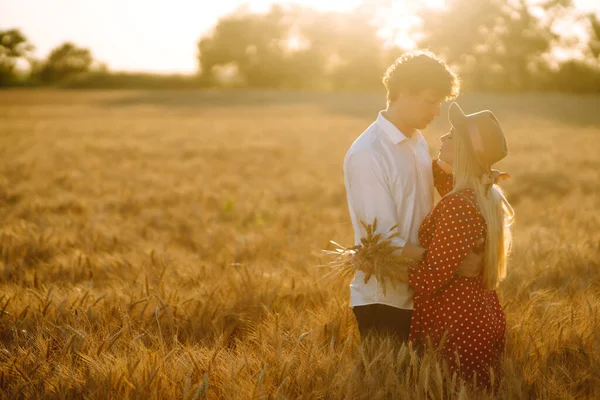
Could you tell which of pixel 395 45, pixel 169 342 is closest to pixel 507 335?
pixel 169 342

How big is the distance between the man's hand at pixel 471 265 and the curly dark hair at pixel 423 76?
76 centimetres

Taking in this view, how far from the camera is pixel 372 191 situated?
8.99 feet

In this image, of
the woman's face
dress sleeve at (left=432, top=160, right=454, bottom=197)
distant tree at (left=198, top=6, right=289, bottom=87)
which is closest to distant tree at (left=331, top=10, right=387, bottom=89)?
distant tree at (left=198, top=6, right=289, bottom=87)

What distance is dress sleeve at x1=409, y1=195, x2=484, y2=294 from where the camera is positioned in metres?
2.54

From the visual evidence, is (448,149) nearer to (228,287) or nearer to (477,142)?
(477,142)

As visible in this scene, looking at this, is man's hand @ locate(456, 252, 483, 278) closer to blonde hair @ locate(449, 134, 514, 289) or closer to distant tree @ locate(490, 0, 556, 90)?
blonde hair @ locate(449, 134, 514, 289)

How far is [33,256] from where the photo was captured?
15.2 ft

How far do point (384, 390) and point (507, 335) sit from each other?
101 cm

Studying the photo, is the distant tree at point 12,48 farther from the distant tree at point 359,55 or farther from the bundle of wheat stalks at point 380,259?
the bundle of wheat stalks at point 380,259

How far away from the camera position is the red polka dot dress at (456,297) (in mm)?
2551

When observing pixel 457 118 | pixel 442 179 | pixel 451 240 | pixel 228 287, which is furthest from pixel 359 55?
pixel 451 240

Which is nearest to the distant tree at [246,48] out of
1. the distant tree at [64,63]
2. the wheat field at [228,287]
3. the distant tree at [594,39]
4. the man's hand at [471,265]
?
the distant tree at [64,63]

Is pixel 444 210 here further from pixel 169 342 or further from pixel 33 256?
pixel 33 256

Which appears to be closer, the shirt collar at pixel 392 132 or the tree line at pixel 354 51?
the shirt collar at pixel 392 132
